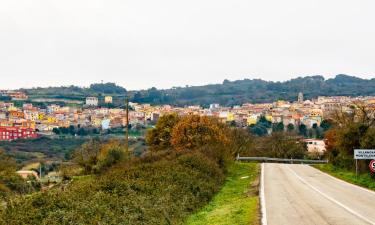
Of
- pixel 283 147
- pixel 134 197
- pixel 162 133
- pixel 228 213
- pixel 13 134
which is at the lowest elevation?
pixel 13 134

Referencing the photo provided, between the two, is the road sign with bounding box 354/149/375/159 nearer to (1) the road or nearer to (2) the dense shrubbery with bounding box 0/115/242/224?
(1) the road

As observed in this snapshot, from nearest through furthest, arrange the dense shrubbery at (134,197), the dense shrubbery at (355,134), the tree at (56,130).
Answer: the dense shrubbery at (134,197) → the dense shrubbery at (355,134) → the tree at (56,130)

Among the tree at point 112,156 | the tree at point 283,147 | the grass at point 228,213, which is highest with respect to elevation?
the grass at point 228,213

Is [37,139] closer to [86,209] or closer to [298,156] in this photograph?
[298,156]

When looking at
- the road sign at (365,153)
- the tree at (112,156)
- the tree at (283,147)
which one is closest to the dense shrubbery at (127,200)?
the road sign at (365,153)

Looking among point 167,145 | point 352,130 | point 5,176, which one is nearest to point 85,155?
point 5,176

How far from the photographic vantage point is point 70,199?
14.2 m

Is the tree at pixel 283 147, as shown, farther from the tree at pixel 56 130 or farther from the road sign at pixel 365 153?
the tree at pixel 56 130

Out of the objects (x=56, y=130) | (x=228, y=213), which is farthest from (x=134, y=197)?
(x=56, y=130)

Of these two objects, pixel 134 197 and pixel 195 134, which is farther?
pixel 195 134

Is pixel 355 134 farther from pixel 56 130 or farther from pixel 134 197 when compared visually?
pixel 56 130

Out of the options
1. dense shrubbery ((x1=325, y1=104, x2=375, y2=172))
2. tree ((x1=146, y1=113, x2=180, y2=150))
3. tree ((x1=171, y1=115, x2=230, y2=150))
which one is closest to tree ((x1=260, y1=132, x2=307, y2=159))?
tree ((x1=146, y1=113, x2=180, y2=150))

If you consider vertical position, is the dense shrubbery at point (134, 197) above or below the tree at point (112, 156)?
above

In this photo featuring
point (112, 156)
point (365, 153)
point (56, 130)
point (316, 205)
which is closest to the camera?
point (316, 205)
